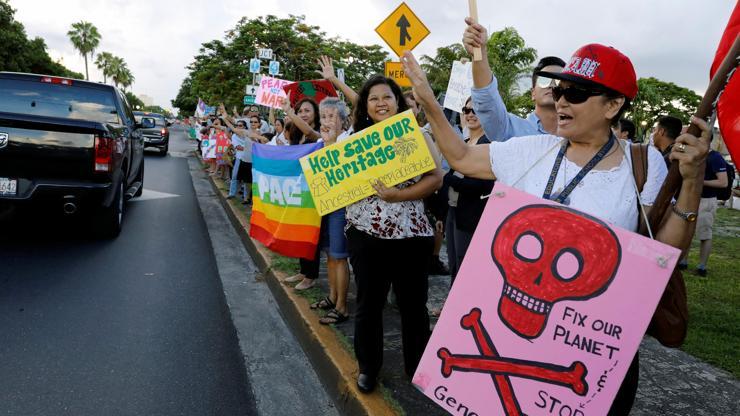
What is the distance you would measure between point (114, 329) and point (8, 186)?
2873 mm

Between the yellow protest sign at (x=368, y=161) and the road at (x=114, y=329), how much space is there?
53.0 inches

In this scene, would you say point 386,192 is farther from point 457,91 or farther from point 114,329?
point 457,91

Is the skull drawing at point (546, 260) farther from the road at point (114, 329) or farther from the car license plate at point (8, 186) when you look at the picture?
the car license plate at point (8, 186)

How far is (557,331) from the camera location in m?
1.59

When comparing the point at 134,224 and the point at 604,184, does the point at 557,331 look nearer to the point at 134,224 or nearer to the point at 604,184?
the point at 604,184

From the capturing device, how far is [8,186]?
18.3 feet

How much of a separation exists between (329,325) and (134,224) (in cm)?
514

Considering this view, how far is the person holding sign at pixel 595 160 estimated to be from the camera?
65.6 inches

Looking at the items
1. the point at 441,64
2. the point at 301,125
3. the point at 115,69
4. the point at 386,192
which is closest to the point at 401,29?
the point at 301,125

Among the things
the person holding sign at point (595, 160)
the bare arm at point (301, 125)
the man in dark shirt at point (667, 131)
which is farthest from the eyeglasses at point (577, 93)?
the man in dark shirt at point (667, 131)

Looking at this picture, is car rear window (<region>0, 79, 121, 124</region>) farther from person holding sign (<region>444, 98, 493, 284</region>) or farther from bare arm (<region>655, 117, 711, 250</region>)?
bare arm (<region>655, 117, 711, 250</region>)

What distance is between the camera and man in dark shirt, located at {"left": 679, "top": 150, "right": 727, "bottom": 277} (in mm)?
5875

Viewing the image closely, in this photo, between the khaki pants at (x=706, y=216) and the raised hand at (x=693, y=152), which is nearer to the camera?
the raised hand at (x=693, y=152)

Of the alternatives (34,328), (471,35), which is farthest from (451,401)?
(34,328)
